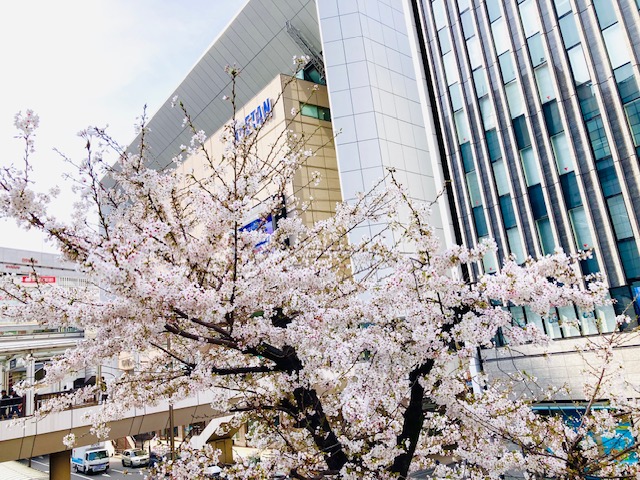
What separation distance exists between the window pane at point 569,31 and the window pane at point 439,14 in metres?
6.99

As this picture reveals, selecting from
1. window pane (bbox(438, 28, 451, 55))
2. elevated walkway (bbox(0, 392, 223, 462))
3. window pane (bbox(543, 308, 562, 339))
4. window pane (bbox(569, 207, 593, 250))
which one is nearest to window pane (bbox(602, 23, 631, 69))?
window pane (bbox(569, 207, 593, 250))

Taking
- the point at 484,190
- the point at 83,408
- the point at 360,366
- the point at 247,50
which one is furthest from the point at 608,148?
the point at 247,50

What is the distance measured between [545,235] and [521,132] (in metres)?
5.07

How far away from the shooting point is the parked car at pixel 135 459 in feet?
119

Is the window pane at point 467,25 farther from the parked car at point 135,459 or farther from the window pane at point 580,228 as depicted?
the parked car at point 135,459

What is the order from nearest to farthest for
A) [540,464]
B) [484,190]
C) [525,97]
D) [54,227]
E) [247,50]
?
[54,227]
[540,464]
[525,97]
[484,190]
[247,50]

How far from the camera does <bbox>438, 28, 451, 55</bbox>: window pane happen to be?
24.7 m

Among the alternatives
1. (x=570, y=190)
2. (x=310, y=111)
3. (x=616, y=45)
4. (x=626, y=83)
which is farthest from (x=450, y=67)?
(x=310, y=111)

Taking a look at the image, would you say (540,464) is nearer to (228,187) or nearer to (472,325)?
(472,325)

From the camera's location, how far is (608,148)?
1808 centimetres

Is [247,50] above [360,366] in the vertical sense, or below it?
above

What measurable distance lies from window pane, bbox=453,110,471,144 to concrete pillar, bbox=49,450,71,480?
24.7 meters

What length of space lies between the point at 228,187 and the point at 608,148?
18202 millimetres

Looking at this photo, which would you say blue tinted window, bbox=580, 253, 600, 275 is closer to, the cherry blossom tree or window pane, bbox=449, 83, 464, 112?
window pane, bbox=449, 83, 464, 112
